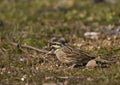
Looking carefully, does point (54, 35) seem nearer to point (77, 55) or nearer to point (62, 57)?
point (62, 57)

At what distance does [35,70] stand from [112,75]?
57.8 inches

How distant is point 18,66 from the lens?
9.36 metres

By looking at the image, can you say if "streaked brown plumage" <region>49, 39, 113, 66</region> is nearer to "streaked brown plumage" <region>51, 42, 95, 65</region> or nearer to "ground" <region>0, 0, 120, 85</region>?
"streaked brown plumage" <region>51, 42, 95, 65</region>

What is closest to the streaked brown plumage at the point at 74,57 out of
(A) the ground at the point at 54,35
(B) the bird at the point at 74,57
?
(B) the bird at the point at 74,57

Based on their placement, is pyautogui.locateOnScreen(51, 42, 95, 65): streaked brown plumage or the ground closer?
the ground

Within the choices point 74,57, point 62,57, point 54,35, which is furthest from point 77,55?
point 54,35

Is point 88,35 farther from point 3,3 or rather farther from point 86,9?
point 3,3

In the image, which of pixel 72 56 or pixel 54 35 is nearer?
pixel 72 56

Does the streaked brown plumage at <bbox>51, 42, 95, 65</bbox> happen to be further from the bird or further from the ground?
the ground

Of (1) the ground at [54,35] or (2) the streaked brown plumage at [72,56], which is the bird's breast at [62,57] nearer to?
(2) the streaked brown plumage at [72,56]

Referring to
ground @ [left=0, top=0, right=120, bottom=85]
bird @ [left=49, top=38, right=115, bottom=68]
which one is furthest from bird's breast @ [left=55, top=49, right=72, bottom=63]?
ground @ [left=0, top=0, right=120, bottom=85]

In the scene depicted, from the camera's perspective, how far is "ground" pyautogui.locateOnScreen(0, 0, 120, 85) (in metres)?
8.27

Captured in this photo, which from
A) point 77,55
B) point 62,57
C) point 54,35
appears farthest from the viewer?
point 54,35

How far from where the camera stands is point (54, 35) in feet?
39.7
